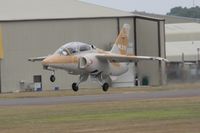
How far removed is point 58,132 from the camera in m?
18.7

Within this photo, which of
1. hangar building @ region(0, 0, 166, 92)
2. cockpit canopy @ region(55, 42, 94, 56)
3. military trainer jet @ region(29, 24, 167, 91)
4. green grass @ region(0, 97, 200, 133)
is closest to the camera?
green grass @ region(0, 97, 200, 133)

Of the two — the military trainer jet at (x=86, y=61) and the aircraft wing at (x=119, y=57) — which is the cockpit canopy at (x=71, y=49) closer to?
the military trainer jet at (x=86, y=61)

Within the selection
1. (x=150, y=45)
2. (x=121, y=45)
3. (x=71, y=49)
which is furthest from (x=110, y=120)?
(x=150, y=45)

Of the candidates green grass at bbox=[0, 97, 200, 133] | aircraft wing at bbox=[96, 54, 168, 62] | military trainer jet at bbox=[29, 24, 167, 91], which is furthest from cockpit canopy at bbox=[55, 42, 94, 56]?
green grass at bbox=[0, 97, 200, 133]

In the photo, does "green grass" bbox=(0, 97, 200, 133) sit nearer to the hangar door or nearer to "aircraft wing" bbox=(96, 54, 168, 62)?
"aircraft wing" bbox=(96, 54, 168, 62)

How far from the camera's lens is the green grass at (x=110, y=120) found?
19.4m

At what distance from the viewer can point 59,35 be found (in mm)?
76875

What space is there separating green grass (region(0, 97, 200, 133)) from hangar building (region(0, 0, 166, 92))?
45.8 m

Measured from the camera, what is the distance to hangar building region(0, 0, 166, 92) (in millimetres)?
75375

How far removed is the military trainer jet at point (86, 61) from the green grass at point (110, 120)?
2010 cm

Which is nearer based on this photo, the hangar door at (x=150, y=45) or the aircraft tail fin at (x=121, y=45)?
the aircraft tail fin at (x=121, y=45)

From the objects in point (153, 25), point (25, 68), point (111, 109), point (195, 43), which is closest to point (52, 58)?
point (111, 109)

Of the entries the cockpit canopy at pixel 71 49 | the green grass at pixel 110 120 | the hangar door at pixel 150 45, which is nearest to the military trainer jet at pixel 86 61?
the cockpit canopy at pixel 71 49

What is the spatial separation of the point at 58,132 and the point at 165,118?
4829mm
